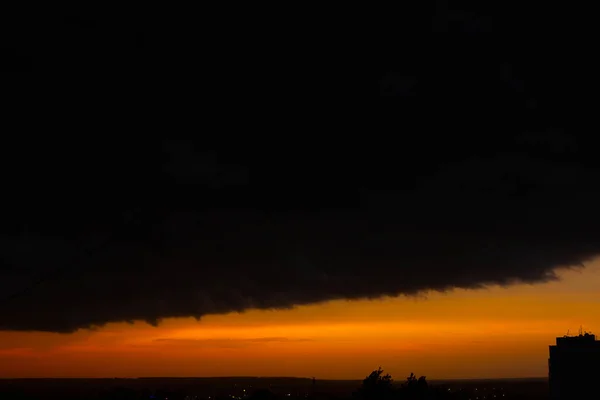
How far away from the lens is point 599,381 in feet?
515

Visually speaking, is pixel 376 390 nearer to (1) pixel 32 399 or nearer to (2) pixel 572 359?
(1) pixel 32 399

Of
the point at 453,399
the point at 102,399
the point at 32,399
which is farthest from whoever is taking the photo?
the point at 102,399

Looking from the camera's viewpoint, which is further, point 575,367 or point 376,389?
point 575,367

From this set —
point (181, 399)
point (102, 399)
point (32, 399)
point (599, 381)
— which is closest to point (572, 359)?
point (599, 381)

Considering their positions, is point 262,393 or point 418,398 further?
point 262,393

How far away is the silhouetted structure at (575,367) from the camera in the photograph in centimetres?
15738

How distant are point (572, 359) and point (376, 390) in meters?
69.8

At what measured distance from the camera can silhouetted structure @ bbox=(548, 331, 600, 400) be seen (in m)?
157

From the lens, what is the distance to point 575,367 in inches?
6324

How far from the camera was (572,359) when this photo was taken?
529 ft

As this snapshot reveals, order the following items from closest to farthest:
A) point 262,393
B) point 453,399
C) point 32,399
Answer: point 32,399, point 453,399, point 262,393

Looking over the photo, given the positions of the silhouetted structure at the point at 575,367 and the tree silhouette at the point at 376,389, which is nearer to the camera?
the tree silhouette at the point at 376,389

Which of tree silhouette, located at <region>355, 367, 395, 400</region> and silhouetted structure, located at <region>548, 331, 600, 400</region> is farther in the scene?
silhouetted structure, located at <region>548, 331, 600, 400</region>

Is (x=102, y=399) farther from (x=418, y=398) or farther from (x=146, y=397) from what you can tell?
(x=418, y=398)
